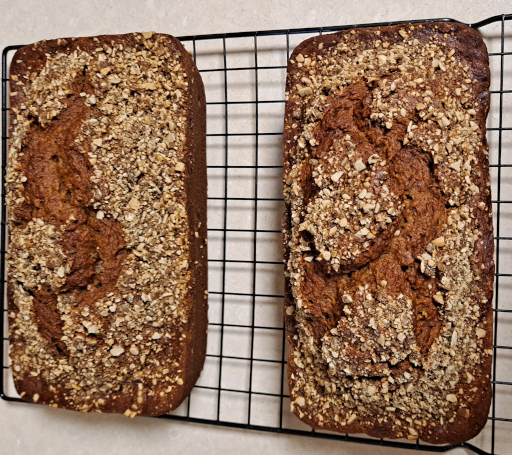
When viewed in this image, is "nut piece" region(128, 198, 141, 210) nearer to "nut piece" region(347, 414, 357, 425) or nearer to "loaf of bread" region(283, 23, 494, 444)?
"loaf of bread" region(283, 23, 494, 444)

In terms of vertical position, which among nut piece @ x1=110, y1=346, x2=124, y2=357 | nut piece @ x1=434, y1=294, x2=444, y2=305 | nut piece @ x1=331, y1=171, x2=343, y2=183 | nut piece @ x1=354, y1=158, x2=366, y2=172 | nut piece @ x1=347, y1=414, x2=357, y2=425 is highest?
nut piece @ x1=354, y1=158, x2=366, y2=172

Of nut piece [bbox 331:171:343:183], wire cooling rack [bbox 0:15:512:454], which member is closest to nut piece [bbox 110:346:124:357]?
wire cooling rack [bbox 0:15:512:454]

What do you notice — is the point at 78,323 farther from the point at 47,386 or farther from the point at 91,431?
the point at 91,431

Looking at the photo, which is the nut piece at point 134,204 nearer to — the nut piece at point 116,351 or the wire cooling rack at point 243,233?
the wire cooling rack at point 243,233

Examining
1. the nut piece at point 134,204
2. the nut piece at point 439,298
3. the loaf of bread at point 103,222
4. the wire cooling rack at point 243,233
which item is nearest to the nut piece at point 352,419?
the wire cooling rack at point 243,233

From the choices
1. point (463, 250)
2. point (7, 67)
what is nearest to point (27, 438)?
point (7, 67)
